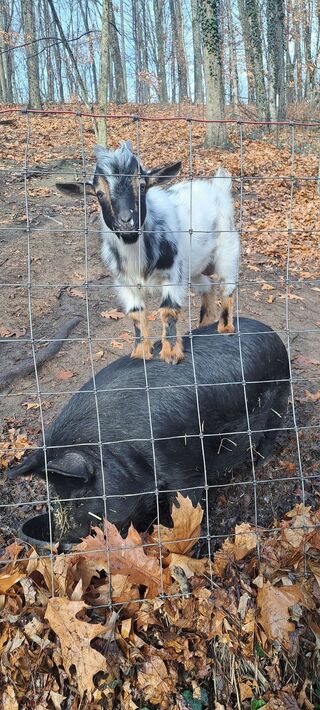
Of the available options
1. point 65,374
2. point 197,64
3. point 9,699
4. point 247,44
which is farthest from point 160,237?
point 197,64

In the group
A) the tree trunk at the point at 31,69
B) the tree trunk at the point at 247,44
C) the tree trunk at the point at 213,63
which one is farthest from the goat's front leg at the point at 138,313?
the tree trunk at the point at 247,44

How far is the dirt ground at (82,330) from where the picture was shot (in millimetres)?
4227

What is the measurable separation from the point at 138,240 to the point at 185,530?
6.02 feet

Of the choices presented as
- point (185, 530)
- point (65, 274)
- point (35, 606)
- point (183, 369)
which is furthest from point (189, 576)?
point (65, 274)

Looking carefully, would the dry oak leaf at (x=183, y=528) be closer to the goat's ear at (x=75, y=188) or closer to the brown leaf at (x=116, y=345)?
the goat's ear at (x=75, y=188)

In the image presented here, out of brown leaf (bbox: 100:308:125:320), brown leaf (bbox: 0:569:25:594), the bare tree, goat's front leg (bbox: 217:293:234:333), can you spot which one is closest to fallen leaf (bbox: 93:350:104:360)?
brown leaf (bbox: 100:308:125:320)

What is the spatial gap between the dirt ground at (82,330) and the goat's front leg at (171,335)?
59 cm

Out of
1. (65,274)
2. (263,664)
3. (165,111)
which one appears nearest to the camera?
(263,664)

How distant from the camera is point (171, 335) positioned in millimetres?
4180

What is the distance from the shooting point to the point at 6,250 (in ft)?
29.4

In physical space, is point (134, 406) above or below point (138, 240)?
below

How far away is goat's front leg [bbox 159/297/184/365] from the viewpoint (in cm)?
404

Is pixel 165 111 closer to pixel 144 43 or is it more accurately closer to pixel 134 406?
pixel 144 43

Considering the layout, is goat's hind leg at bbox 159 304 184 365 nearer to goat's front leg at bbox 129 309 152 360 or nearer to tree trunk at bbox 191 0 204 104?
goat's front leg at bbox 129 309 152 360
